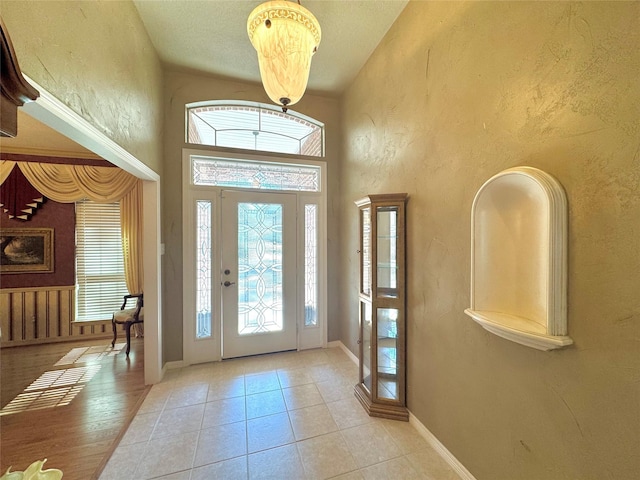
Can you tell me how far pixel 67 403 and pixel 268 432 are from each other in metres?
1.92

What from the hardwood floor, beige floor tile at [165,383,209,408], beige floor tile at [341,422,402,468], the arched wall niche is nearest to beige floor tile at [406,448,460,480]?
beige floor tile at [341,422,402,468]

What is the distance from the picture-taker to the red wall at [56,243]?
3557mm

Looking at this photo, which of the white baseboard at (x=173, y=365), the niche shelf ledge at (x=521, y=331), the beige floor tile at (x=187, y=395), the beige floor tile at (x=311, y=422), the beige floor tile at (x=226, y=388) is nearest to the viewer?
the niche shelf ledge at (x=521, y=331)

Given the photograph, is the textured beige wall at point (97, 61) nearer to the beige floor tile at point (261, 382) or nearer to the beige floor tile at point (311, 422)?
the beige floor tile at point (261, 382)

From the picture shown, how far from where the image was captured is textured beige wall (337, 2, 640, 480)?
901mm

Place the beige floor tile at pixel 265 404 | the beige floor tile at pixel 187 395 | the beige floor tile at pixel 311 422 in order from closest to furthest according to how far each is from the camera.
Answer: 1. the beige floor tile at pixel 311 422
2. the beige floor tile at pixel 265 404
3. the beige floor tile at pixel 187 395

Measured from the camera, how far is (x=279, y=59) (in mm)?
1472

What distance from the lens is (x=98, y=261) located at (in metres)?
3.83

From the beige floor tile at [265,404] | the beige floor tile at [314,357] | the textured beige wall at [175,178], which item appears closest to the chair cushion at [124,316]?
the textured beige wall at [175,178]

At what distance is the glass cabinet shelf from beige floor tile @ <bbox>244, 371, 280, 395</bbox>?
0.90 meters

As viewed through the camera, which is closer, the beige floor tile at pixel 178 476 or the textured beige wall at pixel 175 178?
the beige floor tile at pixel 178 476

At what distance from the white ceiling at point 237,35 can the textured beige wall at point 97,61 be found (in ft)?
0.65

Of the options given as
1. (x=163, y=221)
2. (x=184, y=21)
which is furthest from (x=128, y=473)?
(x=184, y=21)

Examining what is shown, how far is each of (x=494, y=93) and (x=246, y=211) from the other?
255cm
